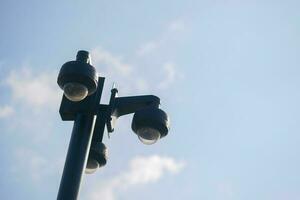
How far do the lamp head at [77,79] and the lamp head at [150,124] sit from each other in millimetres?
693

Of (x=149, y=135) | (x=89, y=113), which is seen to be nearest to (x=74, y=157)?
(x=89, y=113)

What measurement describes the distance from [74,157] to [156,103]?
1335 millimetres

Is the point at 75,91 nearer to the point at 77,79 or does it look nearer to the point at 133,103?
the point at 77,79

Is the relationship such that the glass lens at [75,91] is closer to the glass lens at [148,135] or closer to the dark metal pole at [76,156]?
the dark metal pole at [76,156]

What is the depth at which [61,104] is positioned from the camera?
648 centimetres

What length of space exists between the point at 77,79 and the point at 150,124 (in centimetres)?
103

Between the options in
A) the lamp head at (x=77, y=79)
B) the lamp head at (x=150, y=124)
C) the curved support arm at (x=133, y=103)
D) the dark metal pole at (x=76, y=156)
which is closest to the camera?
the dark metal pole at (x=76, y=156)

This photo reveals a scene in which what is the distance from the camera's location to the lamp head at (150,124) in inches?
257

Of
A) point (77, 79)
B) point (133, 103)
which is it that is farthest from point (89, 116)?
point (133, 103)

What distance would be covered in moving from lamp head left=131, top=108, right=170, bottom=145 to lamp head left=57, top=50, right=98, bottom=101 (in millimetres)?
693

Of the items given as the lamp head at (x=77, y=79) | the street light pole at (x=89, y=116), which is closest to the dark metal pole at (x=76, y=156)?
the street light pole at (x=89, y=116)

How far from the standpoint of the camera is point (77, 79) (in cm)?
602

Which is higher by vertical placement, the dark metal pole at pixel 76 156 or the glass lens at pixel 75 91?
the glass lens at pixel 75 91

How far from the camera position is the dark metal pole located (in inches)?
219
